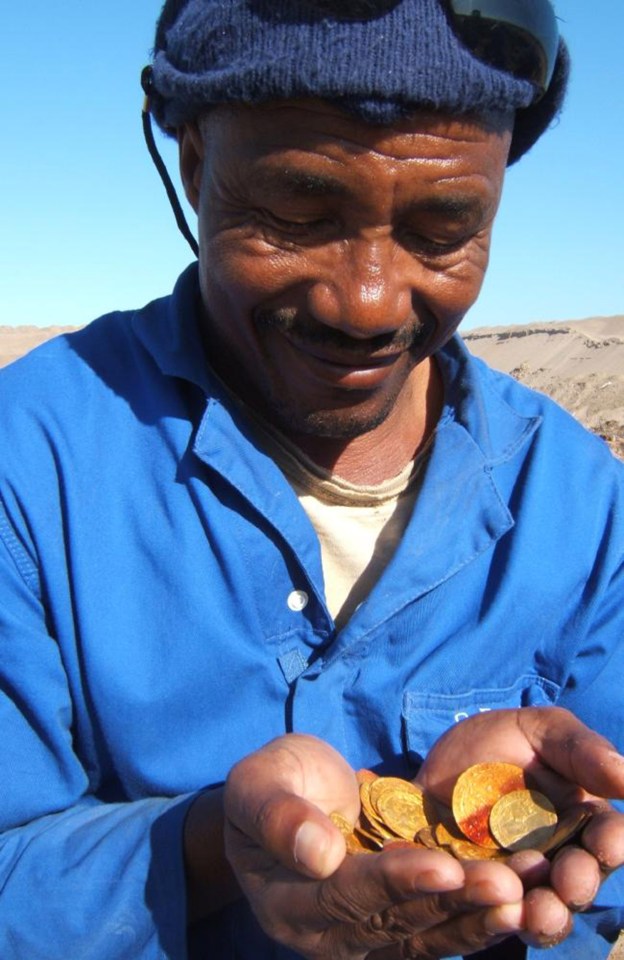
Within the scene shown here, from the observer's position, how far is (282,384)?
87.7 inches

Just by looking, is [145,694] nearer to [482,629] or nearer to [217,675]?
[217,675]

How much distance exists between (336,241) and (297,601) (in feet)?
2.40

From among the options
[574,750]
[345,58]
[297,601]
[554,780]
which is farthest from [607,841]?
[345,58]

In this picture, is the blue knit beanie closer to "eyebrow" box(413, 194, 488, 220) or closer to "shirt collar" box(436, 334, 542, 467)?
"eyebrow" box(413, 194, 488, 220)

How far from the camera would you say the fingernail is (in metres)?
1.42

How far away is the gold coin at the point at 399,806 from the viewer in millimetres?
1912

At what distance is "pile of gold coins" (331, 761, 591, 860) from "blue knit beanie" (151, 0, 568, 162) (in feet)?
3.99

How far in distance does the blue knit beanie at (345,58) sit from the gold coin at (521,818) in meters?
1.26

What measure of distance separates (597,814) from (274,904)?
1.75 ft

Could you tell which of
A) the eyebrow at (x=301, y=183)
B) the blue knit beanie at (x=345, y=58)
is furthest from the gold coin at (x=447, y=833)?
the blue knit beanie at (x=345, y=58)

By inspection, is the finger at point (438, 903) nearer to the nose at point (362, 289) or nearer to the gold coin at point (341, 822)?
the gold coin at point (341, 822)

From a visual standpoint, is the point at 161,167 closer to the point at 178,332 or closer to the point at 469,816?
the point at 178,332

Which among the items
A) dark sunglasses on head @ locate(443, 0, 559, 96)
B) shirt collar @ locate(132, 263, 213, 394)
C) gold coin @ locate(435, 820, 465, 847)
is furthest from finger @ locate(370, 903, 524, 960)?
dark sunglasses on head @ locate(443, 0, 559, 96)

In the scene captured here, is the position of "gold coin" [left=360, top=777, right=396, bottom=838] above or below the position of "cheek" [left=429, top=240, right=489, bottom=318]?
below
